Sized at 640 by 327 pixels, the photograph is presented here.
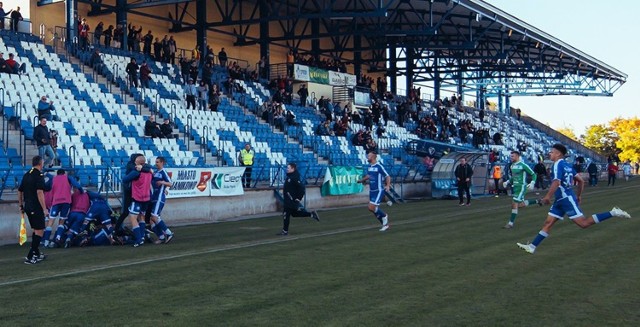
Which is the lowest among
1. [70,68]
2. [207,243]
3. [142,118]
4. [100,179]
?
[207,243]

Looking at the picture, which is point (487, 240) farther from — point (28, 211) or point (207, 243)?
point (28, 211)

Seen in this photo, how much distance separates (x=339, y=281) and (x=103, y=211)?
7.14 m

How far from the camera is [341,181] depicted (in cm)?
2845

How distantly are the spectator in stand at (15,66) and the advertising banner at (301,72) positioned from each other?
18.0 m

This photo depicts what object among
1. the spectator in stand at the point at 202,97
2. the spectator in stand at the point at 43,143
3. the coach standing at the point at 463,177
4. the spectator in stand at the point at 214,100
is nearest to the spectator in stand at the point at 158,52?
the spectator in stand at the point at 202,97

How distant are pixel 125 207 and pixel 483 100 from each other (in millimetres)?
67007

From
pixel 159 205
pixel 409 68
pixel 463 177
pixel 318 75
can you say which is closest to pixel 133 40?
pixel 318 75

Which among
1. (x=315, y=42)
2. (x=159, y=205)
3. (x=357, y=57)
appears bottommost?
(x=159, y=205)

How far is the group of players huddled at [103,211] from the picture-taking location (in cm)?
1480

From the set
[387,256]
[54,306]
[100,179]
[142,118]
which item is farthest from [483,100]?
[54,306]

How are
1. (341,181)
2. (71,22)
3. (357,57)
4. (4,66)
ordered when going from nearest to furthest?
(4,66) → (341,181) → (71,22) → (357,57)

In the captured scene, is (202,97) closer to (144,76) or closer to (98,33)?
(144,76)

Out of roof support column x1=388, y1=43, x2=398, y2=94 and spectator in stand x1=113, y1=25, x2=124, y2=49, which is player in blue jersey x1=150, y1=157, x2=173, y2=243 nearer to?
spectator in stand x1=113, y1=25, x2=124, y2=49

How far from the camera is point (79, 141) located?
73.2 ft
